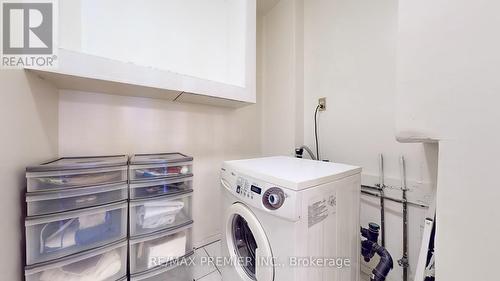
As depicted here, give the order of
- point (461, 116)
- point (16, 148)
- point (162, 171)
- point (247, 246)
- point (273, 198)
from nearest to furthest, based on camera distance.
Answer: point (461, 116)
point (16, 148)
point (273, 198)
point (162, 171)
point (247, 246)

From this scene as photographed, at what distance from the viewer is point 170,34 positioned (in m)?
1.32

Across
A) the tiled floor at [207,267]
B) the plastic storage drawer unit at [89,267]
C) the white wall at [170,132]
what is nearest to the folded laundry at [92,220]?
the plastic storage drawer unit at [89,267]

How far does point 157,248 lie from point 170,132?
0.76 m

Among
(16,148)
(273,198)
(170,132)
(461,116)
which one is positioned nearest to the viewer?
(461,116)

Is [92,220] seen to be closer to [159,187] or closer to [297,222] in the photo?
[159,187]

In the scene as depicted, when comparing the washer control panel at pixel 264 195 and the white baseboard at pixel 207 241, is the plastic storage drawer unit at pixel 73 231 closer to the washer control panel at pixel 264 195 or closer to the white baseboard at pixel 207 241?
the washer control panel at pixel 264 195

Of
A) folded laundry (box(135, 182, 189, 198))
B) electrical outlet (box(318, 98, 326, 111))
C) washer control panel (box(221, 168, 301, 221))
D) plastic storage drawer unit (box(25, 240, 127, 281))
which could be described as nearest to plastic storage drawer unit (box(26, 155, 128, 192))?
folded laundry (box(135, 182, 189, 198))

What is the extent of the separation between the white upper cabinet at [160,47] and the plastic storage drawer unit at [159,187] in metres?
0.51

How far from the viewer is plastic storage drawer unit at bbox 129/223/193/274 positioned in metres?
0.94

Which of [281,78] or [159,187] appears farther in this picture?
[281,78]

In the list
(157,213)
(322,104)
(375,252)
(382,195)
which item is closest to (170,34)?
(157,213)

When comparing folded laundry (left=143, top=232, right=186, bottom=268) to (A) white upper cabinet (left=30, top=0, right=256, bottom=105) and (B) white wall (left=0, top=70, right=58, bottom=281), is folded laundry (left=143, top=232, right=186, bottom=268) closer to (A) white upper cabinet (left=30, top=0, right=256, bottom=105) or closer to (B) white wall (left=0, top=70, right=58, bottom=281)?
(B) white wall (left=0, top=70, right=58, bottom=281)

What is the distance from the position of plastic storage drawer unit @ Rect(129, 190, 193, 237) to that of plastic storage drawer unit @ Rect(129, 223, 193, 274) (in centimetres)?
3

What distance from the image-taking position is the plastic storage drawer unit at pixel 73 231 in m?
0.72
